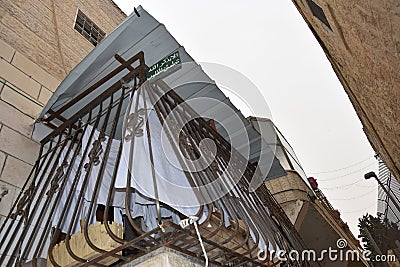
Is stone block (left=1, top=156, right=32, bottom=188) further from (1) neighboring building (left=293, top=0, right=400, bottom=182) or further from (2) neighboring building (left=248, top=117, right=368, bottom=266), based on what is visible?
(2) neighboring building (left=248, top=117, right=368, bottom=266)

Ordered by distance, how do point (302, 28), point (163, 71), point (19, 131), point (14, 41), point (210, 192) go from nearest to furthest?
point (210, 192) < point (163, 71) < point (19, 131) < point (14, 41) < point (302, 28)

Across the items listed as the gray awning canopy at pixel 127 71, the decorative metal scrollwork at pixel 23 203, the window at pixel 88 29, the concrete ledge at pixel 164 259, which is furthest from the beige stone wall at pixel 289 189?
the concrete ledge at pixel 164 259

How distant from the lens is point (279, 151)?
22.2 ft

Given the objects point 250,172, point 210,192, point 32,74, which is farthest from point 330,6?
point 32,74

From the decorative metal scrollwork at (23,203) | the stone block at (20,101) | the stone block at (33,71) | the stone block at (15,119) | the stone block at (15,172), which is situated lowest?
the decorative metal scrollwork at (23,203)

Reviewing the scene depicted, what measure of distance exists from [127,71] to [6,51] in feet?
4.26

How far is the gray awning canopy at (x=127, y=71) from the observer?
9.05 ft

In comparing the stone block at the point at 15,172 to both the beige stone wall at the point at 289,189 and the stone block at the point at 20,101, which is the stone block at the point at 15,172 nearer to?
the stone block at the point at 20,101

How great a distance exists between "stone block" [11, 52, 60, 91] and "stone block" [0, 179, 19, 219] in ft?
4.07

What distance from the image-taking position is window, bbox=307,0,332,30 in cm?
207

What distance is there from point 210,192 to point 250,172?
57.8 inches

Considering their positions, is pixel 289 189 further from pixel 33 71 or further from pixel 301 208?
pixel 33 71

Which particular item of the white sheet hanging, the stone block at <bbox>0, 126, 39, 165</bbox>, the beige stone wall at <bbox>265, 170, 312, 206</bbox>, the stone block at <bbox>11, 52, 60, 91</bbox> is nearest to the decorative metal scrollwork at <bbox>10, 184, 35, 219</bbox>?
the stone block at <bbox>0, 126, 39, 165</bbox>

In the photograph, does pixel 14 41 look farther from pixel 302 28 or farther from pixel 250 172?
pixel 302 28
